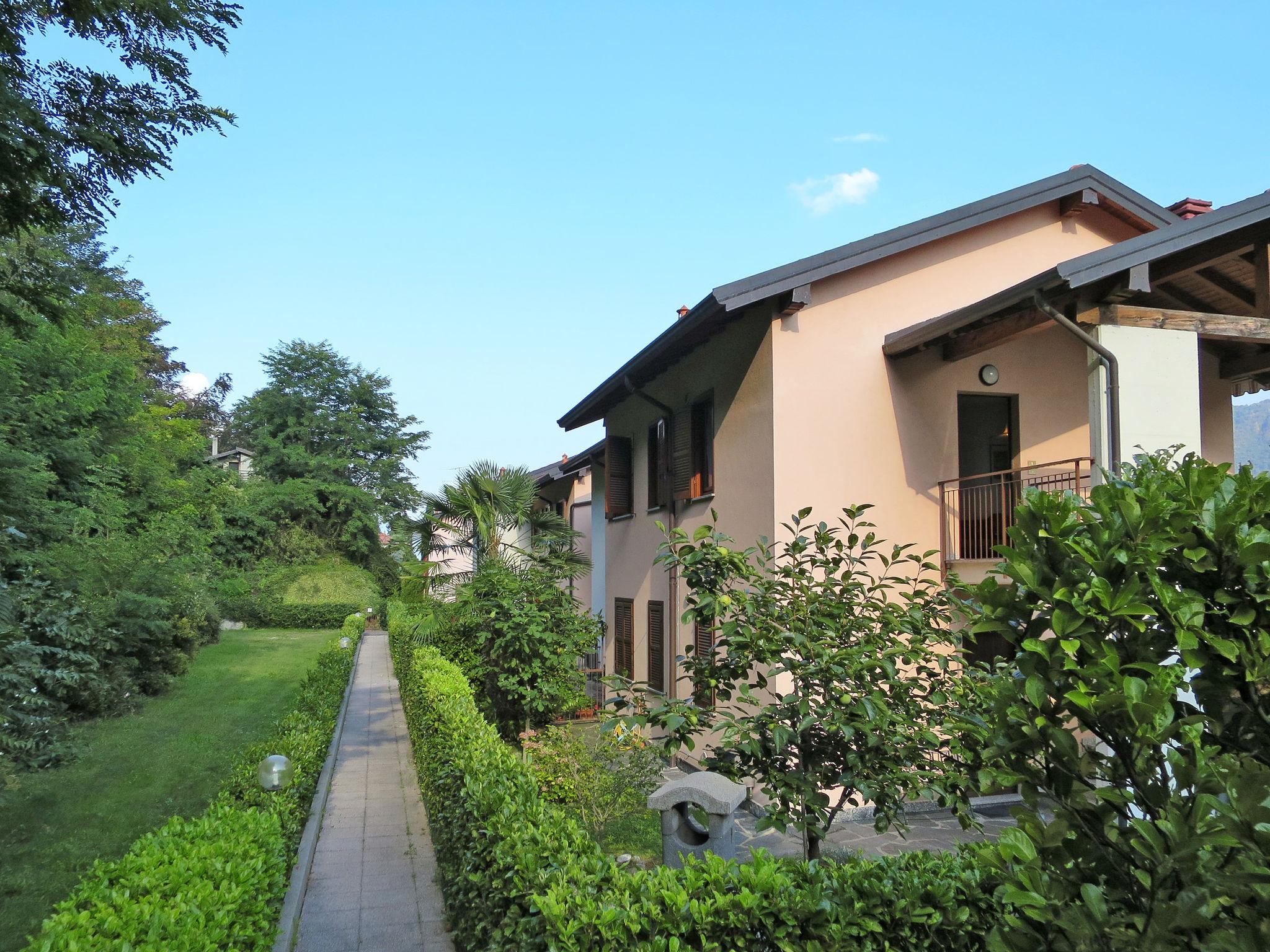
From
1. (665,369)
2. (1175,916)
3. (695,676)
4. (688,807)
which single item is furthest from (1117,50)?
(1175,916)

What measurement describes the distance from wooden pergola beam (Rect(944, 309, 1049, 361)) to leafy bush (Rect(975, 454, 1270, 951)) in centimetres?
683

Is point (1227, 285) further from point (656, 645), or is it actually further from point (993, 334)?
point (656, 645)

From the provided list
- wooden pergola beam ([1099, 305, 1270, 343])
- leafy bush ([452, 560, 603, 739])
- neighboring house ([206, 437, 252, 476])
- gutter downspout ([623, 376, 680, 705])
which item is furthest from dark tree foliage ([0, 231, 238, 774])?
neighboring house ([206, 437, 252, 476])

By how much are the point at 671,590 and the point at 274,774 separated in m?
7.18

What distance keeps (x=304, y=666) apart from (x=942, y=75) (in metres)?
19.7

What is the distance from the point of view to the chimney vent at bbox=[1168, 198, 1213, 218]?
10641 millimetres

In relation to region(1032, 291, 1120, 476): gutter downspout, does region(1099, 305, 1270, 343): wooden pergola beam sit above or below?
above

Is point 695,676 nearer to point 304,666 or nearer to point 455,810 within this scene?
point 455,810

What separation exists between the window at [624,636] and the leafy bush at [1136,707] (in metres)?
13.2

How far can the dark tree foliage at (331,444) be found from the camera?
41688 millimetres

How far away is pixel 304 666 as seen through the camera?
2167cm

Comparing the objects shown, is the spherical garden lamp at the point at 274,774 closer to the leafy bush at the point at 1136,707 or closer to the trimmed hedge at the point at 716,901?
the trimmed hedge at the point at 716,901

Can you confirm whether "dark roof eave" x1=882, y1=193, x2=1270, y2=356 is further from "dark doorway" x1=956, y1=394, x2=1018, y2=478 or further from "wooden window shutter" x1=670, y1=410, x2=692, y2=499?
"wooden window shutter" x1=670, y1=410, x2=692, y2=499

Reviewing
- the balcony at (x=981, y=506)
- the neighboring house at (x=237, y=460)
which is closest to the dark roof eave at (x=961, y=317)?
the balcony at (x=981, y=506)
